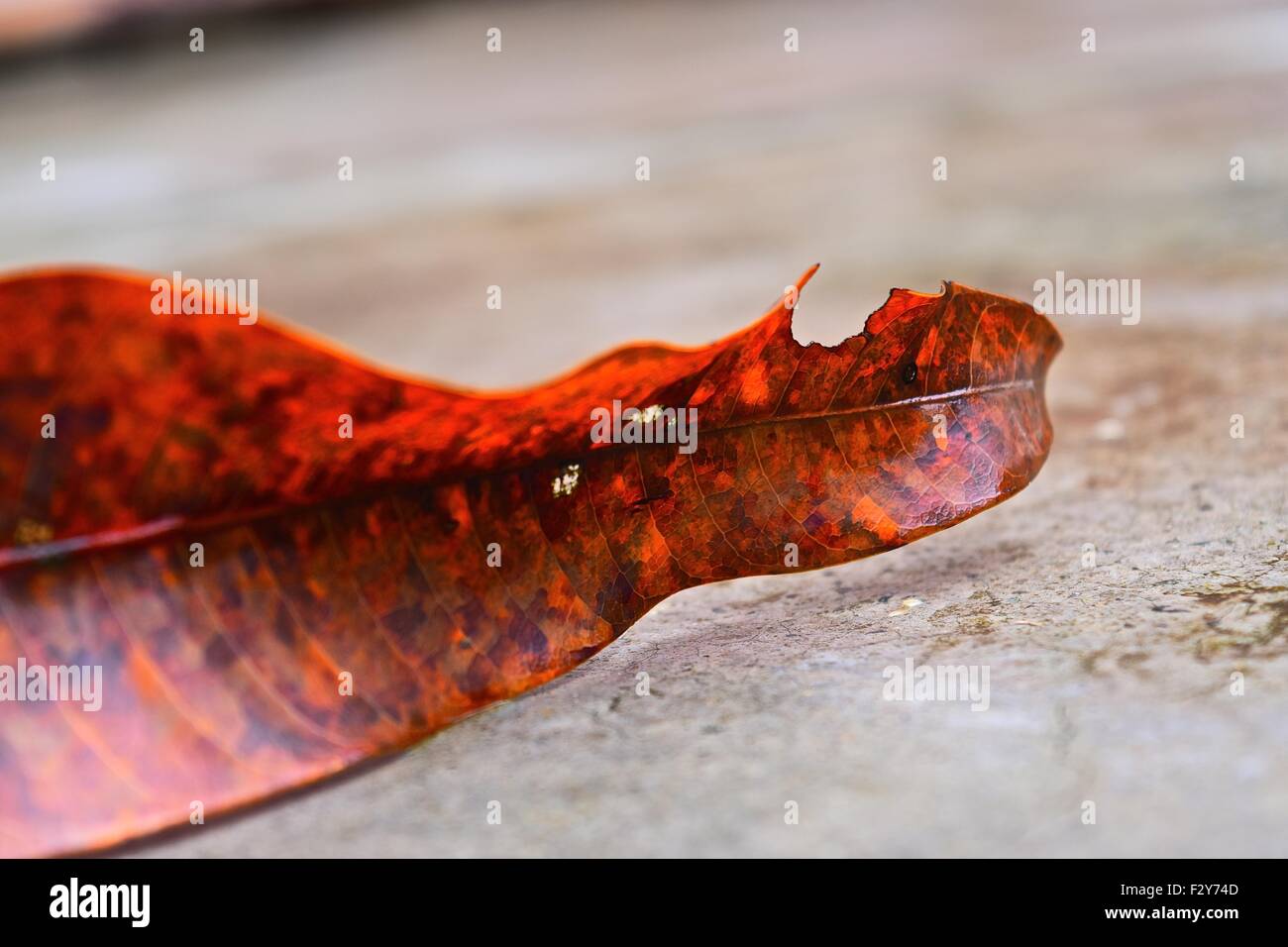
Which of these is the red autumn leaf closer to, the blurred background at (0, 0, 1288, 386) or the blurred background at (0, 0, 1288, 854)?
the blurred background at (0, 0, 1288, 854)

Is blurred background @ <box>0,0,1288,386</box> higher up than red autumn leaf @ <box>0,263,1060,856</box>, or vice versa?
blurred background @ <box>0,0,1288,386</box>

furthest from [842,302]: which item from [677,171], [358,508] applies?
[677,171]

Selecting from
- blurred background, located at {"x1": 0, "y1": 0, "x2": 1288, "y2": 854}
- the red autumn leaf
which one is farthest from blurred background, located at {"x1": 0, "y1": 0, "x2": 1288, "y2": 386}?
the red autumn leaf

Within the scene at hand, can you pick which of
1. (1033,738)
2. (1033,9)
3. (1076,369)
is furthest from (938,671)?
(1033,9)

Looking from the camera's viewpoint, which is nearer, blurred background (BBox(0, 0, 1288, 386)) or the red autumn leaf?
the red autumn leaf
